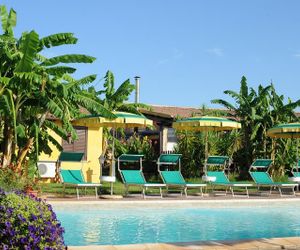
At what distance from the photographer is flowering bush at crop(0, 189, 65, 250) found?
15.6ft

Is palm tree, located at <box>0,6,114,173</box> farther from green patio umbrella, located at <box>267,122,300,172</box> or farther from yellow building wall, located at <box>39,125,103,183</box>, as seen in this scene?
green patio umbrella, located at <box>267,122,300,172</box>

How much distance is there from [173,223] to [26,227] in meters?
6.53

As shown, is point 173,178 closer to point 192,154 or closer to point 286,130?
point 286,130

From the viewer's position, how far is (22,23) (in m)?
15.1

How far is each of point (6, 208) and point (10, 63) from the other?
10.1 m

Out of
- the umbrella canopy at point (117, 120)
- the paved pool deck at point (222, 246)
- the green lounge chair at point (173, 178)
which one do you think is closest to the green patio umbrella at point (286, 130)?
the green lounge chair at point (173, 178)

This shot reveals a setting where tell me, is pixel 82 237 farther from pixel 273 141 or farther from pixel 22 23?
pixel 273 141

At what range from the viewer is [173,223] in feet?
36.0

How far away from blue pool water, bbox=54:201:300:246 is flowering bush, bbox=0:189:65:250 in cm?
355

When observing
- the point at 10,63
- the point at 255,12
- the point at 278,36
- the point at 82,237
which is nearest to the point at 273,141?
the point at 278,36

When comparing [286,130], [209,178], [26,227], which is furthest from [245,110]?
[26,227]

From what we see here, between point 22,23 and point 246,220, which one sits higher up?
point 22,23

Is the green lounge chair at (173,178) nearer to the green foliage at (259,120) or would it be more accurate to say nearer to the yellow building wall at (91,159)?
the yellow building wall at (91,159)

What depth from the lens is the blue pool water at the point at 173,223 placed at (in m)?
9.23
